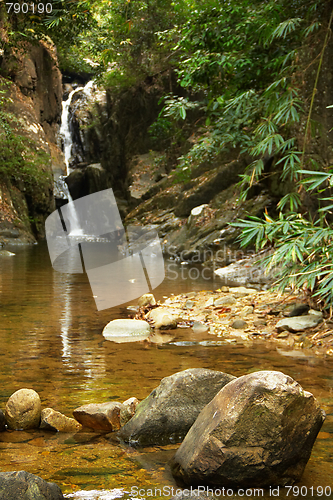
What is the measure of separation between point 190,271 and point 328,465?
8.17m

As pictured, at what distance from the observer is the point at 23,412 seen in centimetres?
279

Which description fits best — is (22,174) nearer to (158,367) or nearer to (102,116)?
(102,116)

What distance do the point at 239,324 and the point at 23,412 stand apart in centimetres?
317

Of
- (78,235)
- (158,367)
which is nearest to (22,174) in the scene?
(78,235)

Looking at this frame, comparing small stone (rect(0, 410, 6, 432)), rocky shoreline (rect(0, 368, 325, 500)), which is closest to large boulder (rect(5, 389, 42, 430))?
small stone (rect(0, 410, 6, 432))

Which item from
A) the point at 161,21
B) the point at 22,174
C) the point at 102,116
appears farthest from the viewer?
the point at 102,116

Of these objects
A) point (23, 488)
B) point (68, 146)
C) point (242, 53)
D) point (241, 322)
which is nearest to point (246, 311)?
point (241, 322)

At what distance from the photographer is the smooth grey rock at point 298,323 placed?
16.3 ft

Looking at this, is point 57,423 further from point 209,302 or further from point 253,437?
point 209,302

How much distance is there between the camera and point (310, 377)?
12.2 feet

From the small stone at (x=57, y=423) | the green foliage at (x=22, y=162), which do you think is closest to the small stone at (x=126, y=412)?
the small stone at (x=57, y=423)

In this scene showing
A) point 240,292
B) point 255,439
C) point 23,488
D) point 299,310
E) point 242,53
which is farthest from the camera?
point 242,53

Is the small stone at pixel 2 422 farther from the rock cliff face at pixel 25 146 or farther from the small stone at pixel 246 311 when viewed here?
the rock cliff face at pixel 25 146

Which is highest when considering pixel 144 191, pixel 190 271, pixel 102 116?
pixel 102 116
